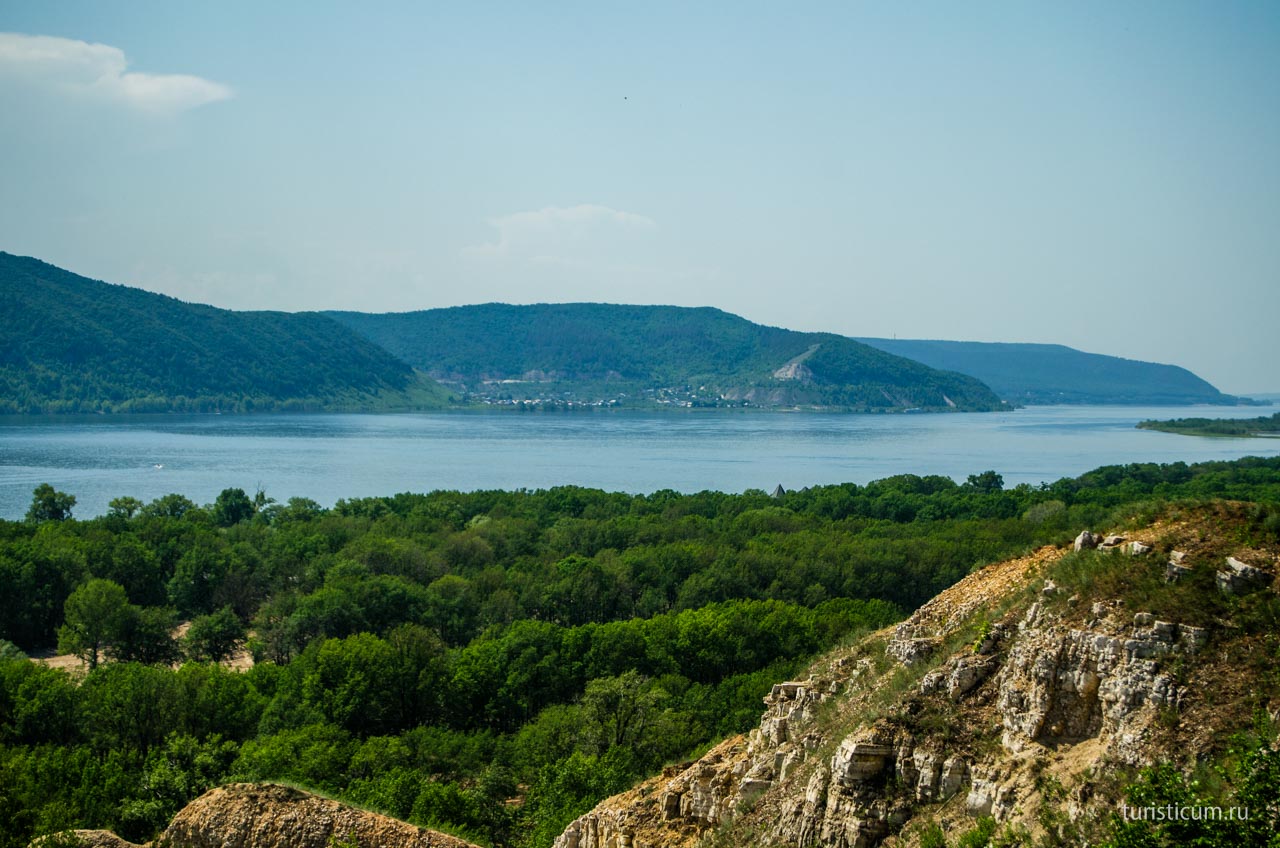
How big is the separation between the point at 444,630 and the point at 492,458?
101 meters

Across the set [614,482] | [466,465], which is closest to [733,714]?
[614,482]

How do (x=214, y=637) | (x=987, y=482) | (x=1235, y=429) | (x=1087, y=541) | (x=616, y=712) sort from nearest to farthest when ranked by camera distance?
(x=1087, y=541), (x=616, y=712), (x=214, y=637), (x=987, y=482), (x=1235, y=429)

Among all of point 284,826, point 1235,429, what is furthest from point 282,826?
point 1235,429

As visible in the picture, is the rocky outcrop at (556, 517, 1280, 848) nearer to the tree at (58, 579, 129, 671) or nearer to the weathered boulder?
the weathered boulder

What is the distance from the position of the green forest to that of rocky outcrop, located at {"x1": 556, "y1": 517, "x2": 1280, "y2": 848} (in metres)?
2.44

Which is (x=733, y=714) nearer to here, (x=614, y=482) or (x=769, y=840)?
(x=769, y=840)

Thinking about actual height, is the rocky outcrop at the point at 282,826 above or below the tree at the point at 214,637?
above

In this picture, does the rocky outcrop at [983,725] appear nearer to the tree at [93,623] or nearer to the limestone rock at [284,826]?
the limestone rock at [284,826]

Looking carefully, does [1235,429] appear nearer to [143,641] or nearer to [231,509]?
[231,509]

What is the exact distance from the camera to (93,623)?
44281 mm

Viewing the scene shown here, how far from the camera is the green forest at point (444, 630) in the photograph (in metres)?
26.4

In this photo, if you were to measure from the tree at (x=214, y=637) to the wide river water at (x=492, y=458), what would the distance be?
48.5 m

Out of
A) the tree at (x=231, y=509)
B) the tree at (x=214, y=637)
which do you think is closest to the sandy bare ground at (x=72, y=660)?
the tree at (x=214, y=637)

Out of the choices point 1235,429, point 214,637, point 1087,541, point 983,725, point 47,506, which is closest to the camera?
point 983,725
